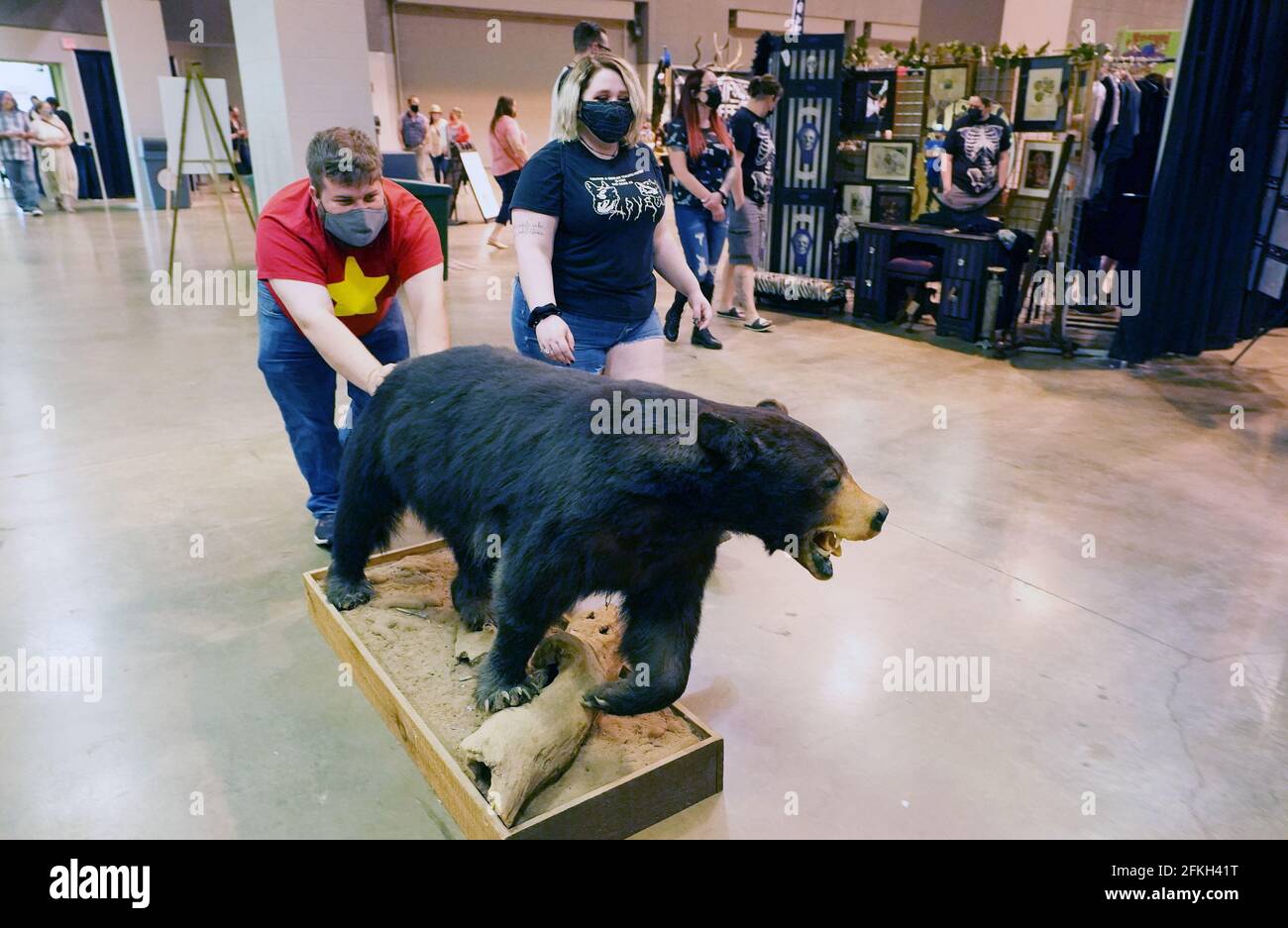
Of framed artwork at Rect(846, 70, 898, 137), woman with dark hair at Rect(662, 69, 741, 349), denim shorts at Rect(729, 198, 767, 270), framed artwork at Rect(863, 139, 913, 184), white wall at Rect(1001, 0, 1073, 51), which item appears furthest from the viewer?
white wall at Rect(1001, 0, 1073, 51)

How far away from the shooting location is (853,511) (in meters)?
1.86

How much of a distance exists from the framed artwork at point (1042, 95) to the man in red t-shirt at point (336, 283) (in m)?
5.60

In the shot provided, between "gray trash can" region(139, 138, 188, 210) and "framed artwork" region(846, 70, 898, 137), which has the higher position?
"framed artwork" region(846, 70, 898, 137)

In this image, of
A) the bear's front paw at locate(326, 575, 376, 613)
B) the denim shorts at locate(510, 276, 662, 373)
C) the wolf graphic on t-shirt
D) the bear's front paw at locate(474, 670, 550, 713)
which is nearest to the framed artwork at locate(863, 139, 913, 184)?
the wolf graphic on t-shirt

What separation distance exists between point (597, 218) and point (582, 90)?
377mm

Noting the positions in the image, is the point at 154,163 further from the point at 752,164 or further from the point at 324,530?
the point at 324,530

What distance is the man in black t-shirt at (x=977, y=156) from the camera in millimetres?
6645

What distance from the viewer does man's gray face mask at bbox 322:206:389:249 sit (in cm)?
263

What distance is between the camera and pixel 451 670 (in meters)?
2.38

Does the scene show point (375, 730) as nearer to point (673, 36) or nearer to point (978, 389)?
point (978, 389)

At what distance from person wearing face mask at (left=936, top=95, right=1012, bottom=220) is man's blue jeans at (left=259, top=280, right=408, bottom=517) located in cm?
500

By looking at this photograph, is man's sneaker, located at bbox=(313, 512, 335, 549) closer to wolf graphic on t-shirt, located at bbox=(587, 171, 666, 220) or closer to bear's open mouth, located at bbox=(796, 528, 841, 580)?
wolf graphic on t-shirt, located at bbox=(587, 171, 666, 220)

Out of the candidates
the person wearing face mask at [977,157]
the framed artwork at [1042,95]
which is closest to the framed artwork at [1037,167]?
the framed artwork at [1042,95]

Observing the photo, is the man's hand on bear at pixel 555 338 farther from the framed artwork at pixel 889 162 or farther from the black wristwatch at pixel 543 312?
the framed artwork at pixel 889 162
